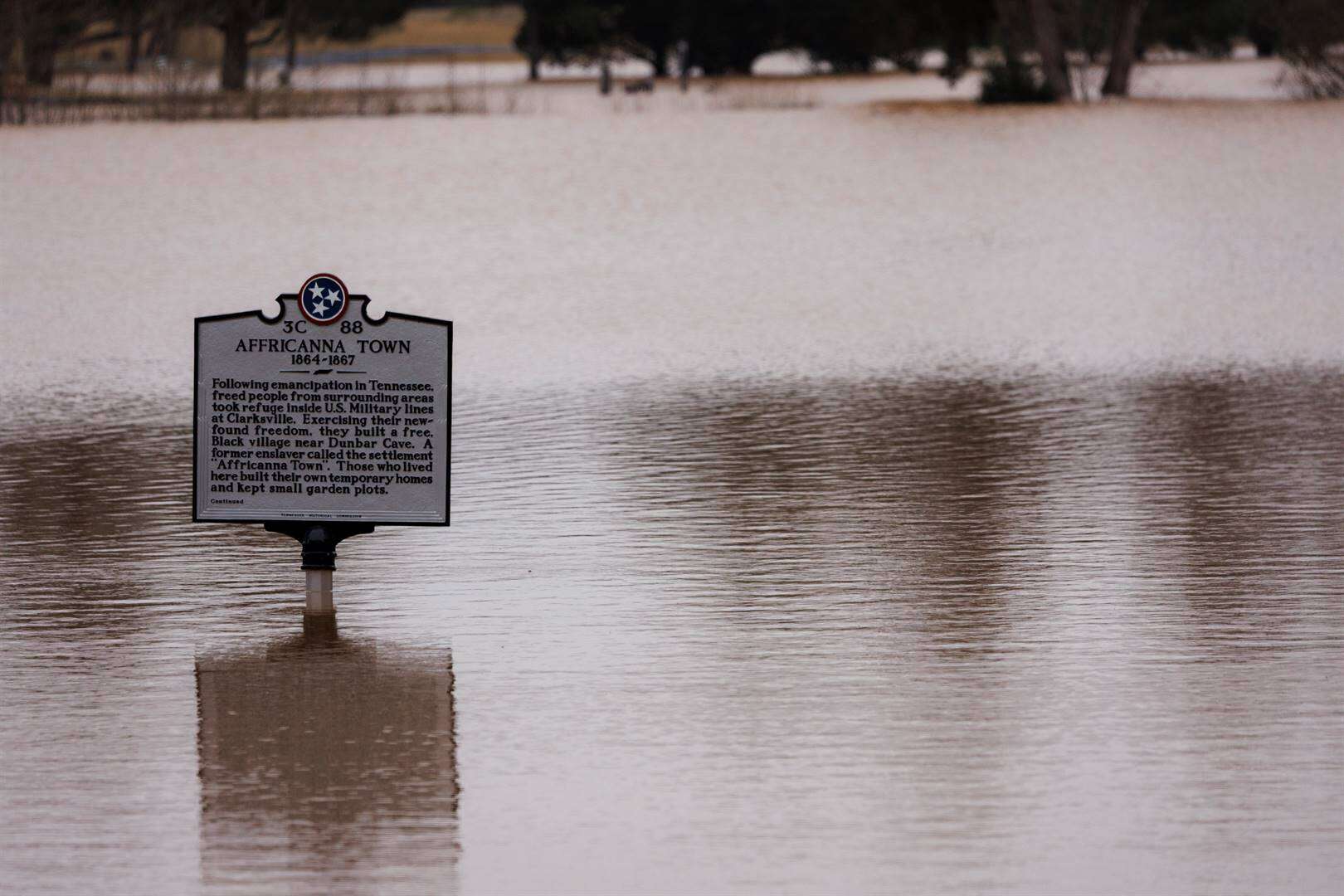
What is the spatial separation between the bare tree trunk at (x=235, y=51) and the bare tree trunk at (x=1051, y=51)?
29778mm

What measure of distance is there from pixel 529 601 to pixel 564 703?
164cm

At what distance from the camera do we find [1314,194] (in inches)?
1329

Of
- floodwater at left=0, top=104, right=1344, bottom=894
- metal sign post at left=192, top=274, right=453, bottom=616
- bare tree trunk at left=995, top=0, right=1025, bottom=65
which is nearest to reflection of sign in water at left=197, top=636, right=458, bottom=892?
floodwater at left=0, top=104, right=1344, bottom=894

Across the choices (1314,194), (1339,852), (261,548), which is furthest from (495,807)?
(1314,194)

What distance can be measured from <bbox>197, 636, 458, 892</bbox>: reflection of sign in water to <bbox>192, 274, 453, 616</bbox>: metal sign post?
59cm

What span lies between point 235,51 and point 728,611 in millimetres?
81199

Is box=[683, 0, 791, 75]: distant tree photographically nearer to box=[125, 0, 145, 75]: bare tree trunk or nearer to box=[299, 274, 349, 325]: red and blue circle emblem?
box=[125, 0, 145, 75]: bare tree trunk

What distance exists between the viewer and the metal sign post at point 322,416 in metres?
9.17

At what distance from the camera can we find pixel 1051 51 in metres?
70.2

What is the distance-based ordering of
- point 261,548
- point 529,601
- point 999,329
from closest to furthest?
point 529,601
point 261,548
point 999,329

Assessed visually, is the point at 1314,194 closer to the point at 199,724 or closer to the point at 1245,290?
the point at 1245,290

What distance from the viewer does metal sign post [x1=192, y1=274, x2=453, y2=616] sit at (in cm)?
917

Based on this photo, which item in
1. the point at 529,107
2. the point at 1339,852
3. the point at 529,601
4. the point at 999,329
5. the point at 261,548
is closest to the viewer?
the point at 1339,852

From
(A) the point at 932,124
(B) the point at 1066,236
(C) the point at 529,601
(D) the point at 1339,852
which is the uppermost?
(A) the point at 932,124
